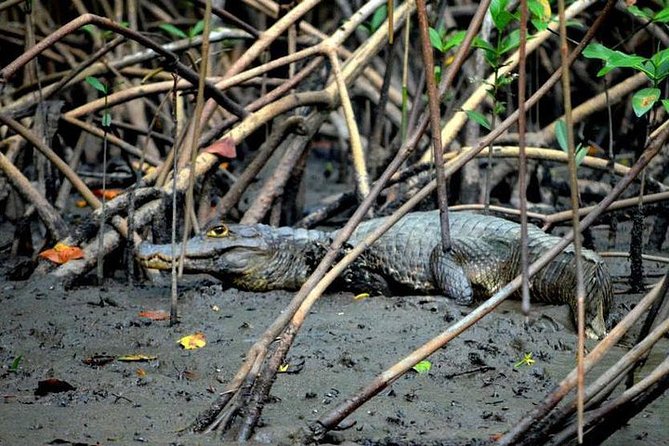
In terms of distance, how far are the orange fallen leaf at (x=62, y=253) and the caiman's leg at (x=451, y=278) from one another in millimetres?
1515

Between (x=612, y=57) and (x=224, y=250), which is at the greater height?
(x=612, y=57)

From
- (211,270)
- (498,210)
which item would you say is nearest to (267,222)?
(211,270)

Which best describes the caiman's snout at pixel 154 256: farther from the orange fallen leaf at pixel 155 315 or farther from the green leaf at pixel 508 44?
the green leaf at pixel 508 44

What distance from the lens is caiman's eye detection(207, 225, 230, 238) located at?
4.66m

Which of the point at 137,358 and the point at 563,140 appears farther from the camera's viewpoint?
the point at 563,140

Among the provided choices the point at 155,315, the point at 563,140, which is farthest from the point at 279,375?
the point at 563,140

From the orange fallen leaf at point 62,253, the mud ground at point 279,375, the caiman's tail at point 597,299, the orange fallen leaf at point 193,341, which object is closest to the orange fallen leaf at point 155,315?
the mud ground at point 279,375

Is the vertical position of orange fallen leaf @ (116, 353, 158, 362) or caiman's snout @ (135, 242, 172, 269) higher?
caiman's snout @ (135, 242, 172, 269)

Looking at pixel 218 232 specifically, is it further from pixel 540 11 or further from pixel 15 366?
pixel 540 11

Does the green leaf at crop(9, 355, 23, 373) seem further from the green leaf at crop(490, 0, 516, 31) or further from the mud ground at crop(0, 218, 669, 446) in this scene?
the green leaf at crop(490, 0, 516, 31)

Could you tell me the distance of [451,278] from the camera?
4.36m

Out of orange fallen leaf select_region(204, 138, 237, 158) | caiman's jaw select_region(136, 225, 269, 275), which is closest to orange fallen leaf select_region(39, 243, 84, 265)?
caiman's jaw select_region(136, 225, 269, 275)

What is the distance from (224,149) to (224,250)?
0.46 metres

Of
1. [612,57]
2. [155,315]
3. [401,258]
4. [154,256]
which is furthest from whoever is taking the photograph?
[401,258]
